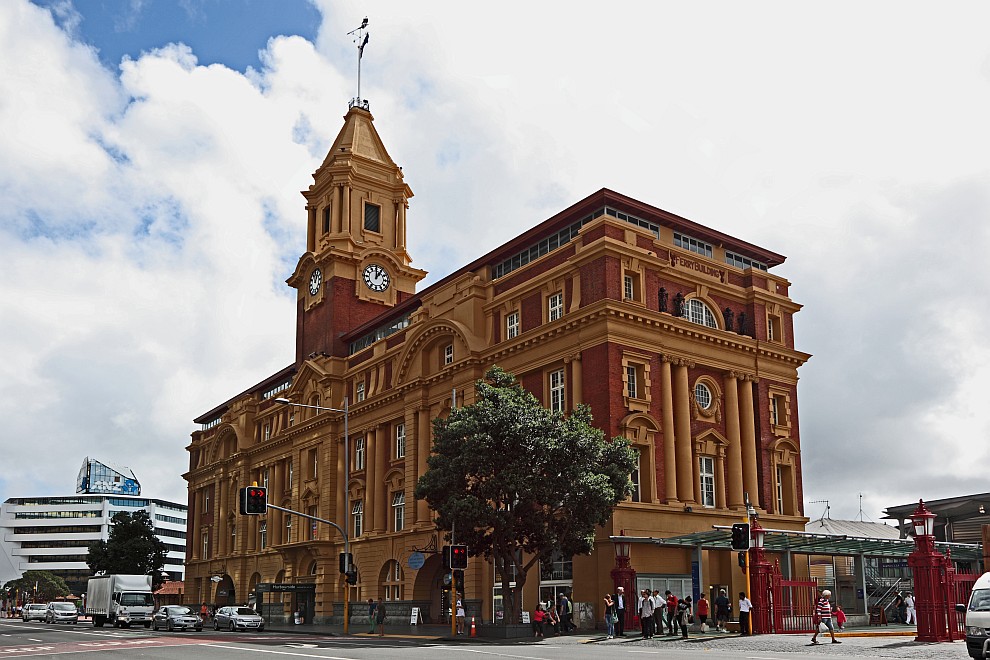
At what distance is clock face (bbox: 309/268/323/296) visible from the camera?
2876 inches

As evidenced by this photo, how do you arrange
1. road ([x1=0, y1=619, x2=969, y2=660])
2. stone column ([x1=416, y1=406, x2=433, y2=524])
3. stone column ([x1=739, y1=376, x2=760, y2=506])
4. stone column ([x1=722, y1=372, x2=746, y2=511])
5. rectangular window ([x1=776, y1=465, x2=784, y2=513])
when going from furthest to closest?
stone column ([x1=416, y1=406, x2=433, y2=524]), rectangular window ([x1=776, y1=465, x2=784, y2=513]), stone column ([x1=739, y1=376, x2=760, y2=506]), stone column ([x1=722, y1=372, x2=746, y2=511]), road ([x1=0, y1=619, x2=969, y2=660])

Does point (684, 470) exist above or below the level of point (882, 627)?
above

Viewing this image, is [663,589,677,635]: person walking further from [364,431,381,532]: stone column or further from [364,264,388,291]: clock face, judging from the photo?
[364,264,388,291]: clock face

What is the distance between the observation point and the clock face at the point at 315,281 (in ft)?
240

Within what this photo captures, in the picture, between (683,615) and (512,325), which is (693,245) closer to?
(512,325)

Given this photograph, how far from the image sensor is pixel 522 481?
36469 mm

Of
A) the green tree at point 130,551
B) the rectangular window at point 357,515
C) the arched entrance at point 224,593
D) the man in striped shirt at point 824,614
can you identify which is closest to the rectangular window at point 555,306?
the man in striped shirt at point 824,614

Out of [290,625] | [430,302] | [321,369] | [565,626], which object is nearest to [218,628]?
[290,625]

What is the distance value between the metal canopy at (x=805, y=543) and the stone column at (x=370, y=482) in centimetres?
2280

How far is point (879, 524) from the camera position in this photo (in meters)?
77.3

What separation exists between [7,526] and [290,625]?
4979 inches

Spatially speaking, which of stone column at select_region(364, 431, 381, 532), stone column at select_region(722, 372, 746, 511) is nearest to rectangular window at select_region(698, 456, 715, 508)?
stone column at select_region(722, 372, 746, 511)

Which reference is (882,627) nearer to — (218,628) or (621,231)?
(621,231)

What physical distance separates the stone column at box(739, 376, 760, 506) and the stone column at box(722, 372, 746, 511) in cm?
56
